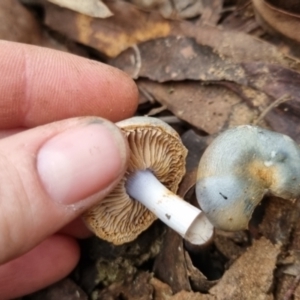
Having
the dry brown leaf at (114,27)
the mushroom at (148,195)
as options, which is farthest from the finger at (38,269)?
the dry brown leaf at (114,27)

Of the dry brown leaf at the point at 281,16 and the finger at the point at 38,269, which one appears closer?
the finger at the point at 38,269

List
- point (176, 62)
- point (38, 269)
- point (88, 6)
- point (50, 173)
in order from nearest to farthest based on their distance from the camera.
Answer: point (50, 173), point (38, 269), point (176, 62), point (88, 6)

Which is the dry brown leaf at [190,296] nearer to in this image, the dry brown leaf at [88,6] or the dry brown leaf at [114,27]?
the dry brown leaf at [114,27]

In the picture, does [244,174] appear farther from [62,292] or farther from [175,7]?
[175,7]

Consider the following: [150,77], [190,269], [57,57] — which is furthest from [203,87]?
[190,269]

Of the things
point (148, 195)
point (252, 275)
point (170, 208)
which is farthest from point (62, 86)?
point (252, 275)

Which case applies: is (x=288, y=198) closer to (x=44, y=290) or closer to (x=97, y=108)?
(x=97, y=108)
